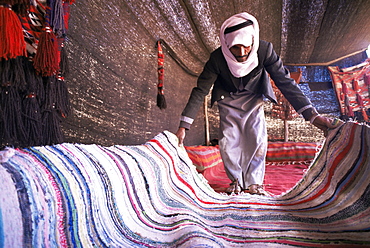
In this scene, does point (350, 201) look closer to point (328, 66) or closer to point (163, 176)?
point (163, 176)

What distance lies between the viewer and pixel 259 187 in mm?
1558

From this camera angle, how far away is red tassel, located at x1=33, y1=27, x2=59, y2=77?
1031 millimetres

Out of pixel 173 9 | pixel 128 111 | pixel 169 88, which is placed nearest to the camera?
pixel 128 111

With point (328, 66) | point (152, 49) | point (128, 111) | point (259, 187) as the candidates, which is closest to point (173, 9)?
point (152, 49)

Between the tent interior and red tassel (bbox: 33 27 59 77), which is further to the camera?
red tassel (bbox: 33 27 59 77)

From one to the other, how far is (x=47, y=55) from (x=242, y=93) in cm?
114

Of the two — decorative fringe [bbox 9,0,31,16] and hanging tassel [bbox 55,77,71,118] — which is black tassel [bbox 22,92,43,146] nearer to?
hanging tassel [bbox 55,77,71,118]

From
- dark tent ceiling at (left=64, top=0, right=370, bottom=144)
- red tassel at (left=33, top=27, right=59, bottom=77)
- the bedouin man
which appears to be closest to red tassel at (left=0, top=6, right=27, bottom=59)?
red tassel at (left=33, top=27, right=59, bottom=77)

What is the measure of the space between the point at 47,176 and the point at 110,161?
258mm

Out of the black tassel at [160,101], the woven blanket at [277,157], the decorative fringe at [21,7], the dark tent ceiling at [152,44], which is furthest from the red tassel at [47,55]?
the black tassel at [160,101]

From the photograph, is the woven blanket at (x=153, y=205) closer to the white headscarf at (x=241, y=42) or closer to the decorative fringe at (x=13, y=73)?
the decorative fringe at (x=13, y=73)

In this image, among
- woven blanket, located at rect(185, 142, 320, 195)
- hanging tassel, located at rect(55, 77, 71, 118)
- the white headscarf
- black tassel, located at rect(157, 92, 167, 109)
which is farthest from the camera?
black tassel, located at rect(157, 92, 167, 109)

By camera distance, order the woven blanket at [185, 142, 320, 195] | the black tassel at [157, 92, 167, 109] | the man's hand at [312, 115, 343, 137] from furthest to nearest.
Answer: the black tassel at [157, 92, 167, 109]
the woven blanket at [185, 142, 320, 195]
the man's hand at [312, 115, 343, 137]

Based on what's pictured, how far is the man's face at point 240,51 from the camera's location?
152 cm
